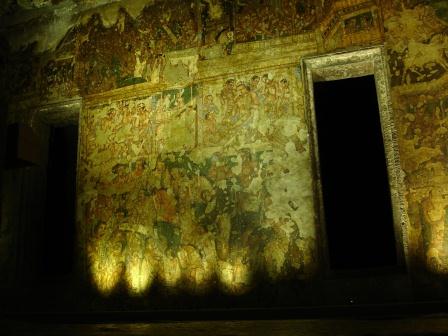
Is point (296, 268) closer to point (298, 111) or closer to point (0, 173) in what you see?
point (298, 111)

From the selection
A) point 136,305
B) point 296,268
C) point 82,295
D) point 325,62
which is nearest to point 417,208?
point 296,268

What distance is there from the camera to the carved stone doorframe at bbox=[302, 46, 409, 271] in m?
6.37

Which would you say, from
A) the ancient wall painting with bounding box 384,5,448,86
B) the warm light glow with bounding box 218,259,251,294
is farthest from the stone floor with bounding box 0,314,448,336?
the ancient wall painting with bounding box 384,5,448,86

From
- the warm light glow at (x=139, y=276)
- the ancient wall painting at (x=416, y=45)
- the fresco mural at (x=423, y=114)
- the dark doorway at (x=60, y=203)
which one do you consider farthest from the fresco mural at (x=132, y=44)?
the fresco mural at (x=423, y=114)

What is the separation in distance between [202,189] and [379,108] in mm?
2951

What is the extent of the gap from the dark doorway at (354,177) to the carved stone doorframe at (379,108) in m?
0.85

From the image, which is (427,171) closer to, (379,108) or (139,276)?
(379,108)

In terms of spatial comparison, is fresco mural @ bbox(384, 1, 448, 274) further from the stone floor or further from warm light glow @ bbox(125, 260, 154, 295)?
warm light glow @ bbox(125, 260, 154, 295)

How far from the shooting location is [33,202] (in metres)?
8.52

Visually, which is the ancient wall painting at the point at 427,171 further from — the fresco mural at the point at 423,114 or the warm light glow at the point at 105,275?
the warm light glow at the point at 105,275

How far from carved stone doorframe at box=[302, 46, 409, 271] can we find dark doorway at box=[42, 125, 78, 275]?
4.78 metres

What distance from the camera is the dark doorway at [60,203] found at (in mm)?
8867

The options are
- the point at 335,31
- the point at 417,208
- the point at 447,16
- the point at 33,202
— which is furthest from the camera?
the point at 33,202

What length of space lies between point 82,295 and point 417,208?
537 cm
